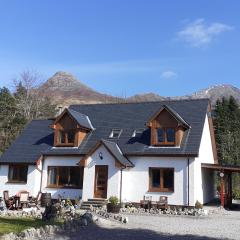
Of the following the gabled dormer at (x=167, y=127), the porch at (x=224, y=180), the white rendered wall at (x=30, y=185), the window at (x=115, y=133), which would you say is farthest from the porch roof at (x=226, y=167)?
the white rendered wall at (x=30, y=185)

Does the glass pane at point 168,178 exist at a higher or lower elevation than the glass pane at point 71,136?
lower

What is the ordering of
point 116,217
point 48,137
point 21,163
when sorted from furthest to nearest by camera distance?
point 48,137, point 21,163, point 116,217

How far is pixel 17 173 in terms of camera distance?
107 ft

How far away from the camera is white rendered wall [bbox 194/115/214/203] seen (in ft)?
92.0

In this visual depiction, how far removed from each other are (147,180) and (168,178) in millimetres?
1509

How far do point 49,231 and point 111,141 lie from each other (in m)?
16.7

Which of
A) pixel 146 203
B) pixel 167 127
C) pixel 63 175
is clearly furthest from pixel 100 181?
pixel 167 127

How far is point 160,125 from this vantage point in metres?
29.1

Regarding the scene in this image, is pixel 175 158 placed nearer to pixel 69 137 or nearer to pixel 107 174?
pixel 107 174

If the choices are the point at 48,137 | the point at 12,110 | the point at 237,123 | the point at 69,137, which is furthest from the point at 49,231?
the point at 237,123

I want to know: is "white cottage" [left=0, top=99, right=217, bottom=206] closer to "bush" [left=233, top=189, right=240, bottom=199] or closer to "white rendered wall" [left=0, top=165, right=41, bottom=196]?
"white rendered wall" [left=0, top=165, right=41, bottom=196]

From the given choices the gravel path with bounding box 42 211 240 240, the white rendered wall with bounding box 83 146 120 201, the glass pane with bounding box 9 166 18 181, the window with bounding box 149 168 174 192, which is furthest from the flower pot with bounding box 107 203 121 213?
the glass pane with bounding box 9 166 18 181

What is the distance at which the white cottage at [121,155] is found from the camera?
91.7 feet

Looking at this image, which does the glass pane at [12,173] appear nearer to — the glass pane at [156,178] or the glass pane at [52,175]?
the glass pane at [52,175]
